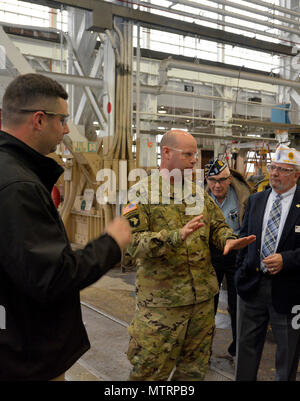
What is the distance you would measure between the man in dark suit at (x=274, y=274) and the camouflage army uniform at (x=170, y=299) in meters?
0.33

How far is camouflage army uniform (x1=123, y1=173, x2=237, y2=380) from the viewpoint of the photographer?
7.27 feet

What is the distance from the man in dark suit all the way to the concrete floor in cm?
75

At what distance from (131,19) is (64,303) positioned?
570 centimetres

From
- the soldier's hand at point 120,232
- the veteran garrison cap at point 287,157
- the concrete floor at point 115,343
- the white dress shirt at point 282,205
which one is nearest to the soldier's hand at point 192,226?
the soldier's hand at point 120,232

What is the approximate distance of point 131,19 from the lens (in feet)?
20.3

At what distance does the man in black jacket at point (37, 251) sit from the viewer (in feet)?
3.86

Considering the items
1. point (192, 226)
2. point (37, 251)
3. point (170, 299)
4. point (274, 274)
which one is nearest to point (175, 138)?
point (192, 226)

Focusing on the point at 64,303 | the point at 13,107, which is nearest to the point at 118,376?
the point at 64,303

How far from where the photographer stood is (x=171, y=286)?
7.39 ft

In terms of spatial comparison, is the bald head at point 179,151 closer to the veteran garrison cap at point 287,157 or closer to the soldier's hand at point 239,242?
the soldier's hand at point 239,242

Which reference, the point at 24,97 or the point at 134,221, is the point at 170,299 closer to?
the point at 134,221

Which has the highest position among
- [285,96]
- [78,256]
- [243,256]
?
[285,96]

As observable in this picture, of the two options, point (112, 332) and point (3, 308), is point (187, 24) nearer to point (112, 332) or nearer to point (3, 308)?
point (112, 332)

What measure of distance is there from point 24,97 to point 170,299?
1.36 metres
